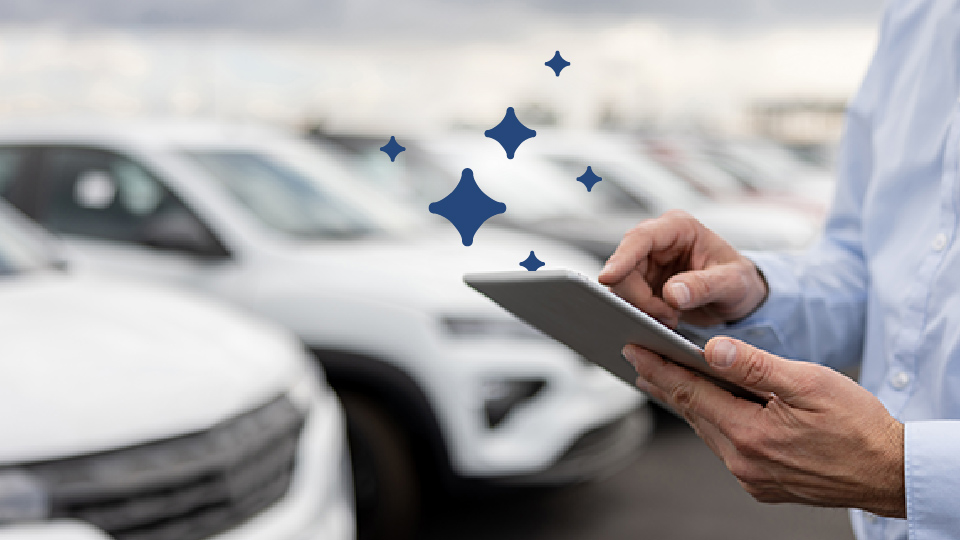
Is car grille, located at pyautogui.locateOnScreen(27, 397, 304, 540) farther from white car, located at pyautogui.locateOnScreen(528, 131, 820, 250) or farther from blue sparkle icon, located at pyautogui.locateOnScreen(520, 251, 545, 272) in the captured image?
white car, located at pyautogui.locateOnScreen(528, 131, 820, 250)

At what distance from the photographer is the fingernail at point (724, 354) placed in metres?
0.96

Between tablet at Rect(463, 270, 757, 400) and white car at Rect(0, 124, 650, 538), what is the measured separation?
158 centimetres

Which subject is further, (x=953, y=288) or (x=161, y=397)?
(x=161, y=397)

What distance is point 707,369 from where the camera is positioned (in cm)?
100

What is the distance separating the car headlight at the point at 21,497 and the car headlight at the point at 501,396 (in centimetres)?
148

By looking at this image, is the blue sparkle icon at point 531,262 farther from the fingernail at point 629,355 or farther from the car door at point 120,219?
the car door at point 120,219

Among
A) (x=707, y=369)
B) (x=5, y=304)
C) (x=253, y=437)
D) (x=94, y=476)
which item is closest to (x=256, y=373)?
(x=253, y=437)

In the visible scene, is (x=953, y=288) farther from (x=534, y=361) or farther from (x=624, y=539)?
(x=624, y=539)

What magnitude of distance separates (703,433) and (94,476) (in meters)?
1.35

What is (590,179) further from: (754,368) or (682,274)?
(754,368)

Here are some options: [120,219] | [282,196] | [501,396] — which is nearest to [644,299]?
[501,396]

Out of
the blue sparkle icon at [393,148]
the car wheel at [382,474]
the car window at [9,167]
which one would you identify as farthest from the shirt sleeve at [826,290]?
the car window at [9,167]

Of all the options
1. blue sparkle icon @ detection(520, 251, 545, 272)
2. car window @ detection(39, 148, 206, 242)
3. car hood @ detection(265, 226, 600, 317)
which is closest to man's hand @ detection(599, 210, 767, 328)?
blue sparkle icon @ detection(520, 251, 545, 272)

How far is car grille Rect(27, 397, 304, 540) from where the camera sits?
6.09 feet
